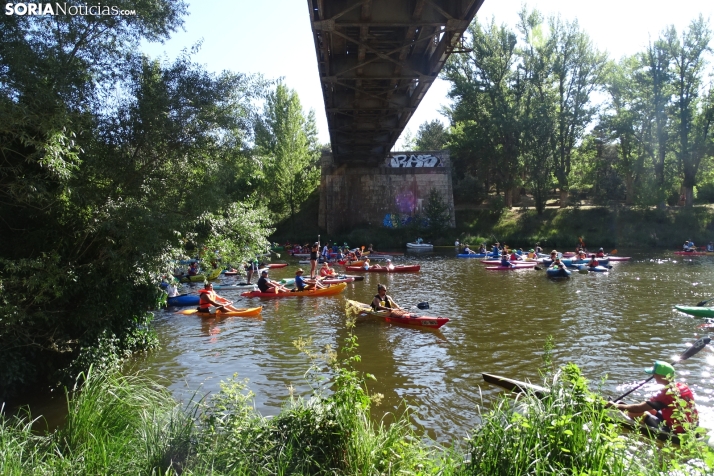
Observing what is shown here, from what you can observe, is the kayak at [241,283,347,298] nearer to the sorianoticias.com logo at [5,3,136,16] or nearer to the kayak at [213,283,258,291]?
the kayak at [213,283,258,291]

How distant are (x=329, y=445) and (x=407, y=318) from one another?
8.45 metres

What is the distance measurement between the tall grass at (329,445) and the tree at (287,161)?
38324mm

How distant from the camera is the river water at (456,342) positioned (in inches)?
328

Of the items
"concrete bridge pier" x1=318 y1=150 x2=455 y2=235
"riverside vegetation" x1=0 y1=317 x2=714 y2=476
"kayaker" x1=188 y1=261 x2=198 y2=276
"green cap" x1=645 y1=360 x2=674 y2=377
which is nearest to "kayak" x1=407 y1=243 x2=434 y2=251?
"concrete bridge pier" x1=318 y1=150 x2=455 y2=235

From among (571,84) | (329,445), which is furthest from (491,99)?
(329,445)

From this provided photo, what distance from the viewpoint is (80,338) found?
813 centimetres

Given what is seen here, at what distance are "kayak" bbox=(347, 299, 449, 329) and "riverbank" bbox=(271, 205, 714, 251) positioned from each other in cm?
2528

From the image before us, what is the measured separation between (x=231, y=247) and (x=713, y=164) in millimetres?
41921

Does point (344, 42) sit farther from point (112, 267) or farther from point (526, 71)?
point (526, 71)

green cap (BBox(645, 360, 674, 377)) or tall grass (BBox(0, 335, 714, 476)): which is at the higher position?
green cap (BBox(645, 360, 674, 377))

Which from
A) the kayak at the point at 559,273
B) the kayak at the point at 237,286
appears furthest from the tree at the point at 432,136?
the kayak at the point at 237,286

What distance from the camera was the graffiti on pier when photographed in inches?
1655

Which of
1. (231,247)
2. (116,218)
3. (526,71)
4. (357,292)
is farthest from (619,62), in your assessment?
(116,218)

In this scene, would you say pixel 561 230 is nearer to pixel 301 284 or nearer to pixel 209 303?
pixel 301 284
